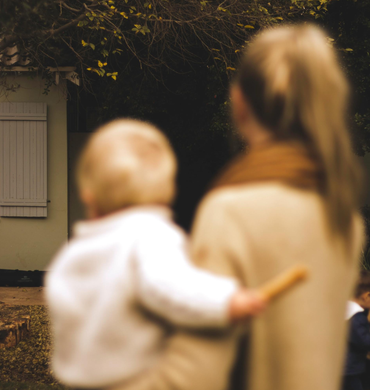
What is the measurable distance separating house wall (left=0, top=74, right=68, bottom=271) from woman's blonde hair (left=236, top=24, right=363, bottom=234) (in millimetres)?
7958

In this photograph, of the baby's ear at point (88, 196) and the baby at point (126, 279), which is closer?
the baby at point (126, 279)

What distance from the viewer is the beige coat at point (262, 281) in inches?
39.4

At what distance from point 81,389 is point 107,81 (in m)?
7.60

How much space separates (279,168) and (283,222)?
0.37 feet

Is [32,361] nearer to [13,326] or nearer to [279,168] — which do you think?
[13,326]

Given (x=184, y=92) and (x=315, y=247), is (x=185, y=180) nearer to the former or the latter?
(x=184, y=92)

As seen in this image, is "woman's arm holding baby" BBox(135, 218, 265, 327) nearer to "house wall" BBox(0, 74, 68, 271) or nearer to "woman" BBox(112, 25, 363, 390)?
"woman" BBox(112, 25, 363, 390)

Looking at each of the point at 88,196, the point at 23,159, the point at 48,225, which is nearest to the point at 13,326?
the point at 48,225

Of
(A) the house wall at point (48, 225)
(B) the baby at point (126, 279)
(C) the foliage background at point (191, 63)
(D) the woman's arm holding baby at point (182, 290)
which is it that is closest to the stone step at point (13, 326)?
(A) the house wall at point (48, 225)

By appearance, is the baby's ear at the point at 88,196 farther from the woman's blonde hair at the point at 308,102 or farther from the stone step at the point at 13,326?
the stone step at the point at 13,326

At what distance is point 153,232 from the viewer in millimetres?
1082

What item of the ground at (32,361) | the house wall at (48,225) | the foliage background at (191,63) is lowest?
the ground at (32,361)

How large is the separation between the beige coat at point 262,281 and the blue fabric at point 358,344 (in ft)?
8.57

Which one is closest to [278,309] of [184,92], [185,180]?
[184,92]
